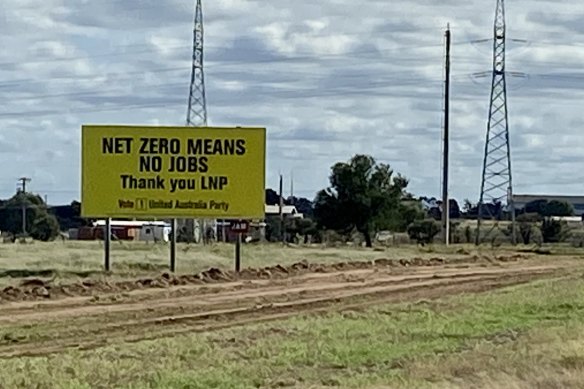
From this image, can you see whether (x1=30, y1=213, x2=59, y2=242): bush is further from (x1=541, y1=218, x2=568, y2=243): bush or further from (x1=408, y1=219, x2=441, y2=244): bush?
(x1=541, y1=218, x2=568, y2=243): bush

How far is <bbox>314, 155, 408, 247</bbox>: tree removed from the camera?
283 ft

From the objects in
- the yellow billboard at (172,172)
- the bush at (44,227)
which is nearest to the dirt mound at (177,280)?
the yellow billboard at (172,172)

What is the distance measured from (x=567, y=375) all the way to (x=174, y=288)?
19701 millimetres

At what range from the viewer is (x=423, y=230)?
94.2m

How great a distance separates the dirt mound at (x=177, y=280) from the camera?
32.3 metres

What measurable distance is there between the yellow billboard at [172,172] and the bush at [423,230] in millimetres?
48244

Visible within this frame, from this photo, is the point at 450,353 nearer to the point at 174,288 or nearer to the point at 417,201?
the point at 174,288

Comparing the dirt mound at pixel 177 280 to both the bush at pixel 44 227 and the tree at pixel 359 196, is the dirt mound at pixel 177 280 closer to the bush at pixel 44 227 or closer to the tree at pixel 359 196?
the tree at pixel 359 196

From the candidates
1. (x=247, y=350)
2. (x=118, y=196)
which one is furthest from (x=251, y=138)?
(x=247, y=350)

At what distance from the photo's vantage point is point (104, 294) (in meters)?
33.1

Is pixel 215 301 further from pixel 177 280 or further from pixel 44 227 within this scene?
pixel 44 227

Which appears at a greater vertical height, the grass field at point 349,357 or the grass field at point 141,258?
the grass field at point 141,258

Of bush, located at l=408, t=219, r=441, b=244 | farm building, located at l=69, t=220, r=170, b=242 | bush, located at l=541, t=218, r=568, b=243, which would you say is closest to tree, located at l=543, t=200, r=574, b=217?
bush, located at l=541, t=218, r=568, b=243

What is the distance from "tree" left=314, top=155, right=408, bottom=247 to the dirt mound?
33010 millimetres
